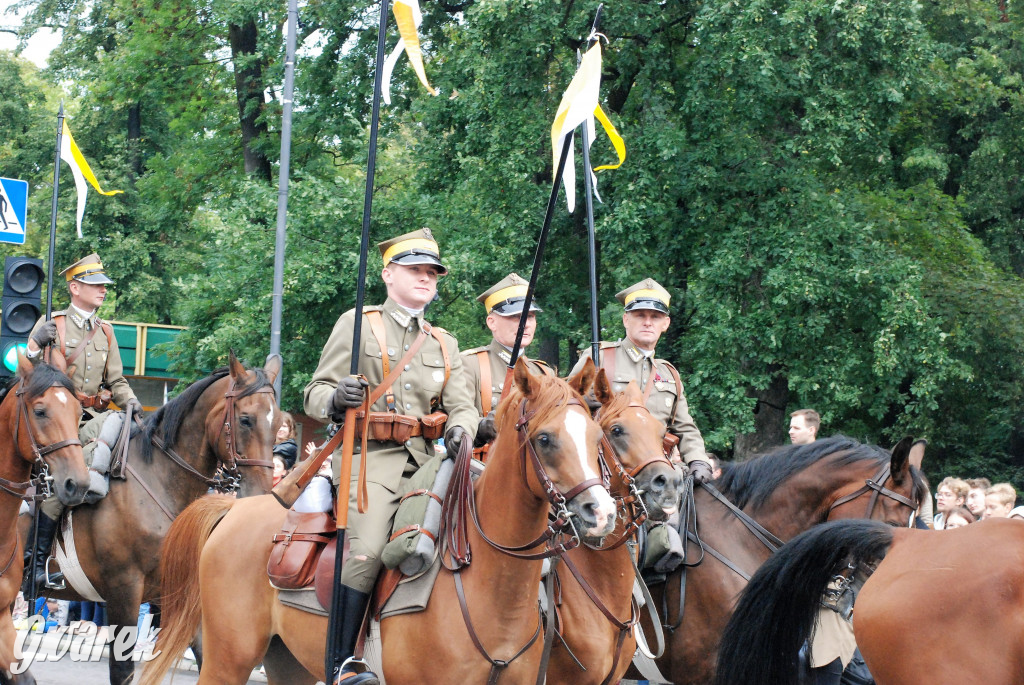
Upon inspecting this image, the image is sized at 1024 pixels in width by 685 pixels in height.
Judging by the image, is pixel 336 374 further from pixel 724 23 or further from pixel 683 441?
pixel 724 23

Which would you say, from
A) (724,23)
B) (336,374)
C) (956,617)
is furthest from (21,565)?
(724,23)

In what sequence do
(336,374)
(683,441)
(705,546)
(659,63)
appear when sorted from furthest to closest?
(659,63), (683,441), (705,546), (336,374)

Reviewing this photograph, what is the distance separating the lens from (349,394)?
4957 millimetres

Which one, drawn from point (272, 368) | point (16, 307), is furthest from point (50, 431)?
point (16, 307)

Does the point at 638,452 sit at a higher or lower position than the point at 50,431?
higher

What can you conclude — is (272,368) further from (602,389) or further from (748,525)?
(602,389)

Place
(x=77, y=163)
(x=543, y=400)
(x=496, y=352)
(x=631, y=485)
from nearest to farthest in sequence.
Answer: (x=543, y=400), (x=631, y=485), (x=496, y=352), (x=77, y=163)

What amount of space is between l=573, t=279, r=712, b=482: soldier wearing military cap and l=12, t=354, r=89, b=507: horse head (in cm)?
356

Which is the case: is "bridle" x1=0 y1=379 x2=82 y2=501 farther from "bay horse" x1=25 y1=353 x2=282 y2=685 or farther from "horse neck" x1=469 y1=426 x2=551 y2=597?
"horse neck" x1=469 y1=426 x2=551 y2=597

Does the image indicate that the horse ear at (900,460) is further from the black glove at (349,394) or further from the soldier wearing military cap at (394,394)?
the black glove at (349,394)

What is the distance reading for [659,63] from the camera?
1662cm

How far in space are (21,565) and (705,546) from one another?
449 centimetres

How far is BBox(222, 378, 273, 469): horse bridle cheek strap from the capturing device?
849cm

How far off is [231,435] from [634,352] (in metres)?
3.15
